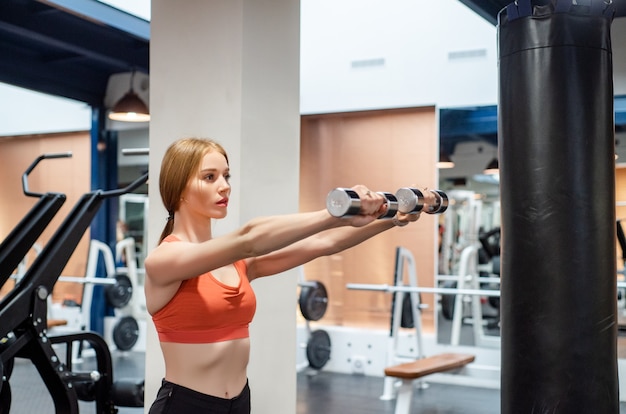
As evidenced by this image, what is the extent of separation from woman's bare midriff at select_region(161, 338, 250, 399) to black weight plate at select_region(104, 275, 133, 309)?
6120mm

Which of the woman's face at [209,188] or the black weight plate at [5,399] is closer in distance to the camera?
the woman's face at [209,188]

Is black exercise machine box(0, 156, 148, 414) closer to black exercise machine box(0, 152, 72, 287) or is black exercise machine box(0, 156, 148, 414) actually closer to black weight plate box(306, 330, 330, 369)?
black exercise machine box(0, 152, 72, 287)

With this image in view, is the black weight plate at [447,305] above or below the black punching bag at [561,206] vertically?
below

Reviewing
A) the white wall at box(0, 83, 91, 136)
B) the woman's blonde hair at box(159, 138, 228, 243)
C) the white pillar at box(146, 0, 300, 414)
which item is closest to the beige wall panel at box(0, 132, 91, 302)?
the white wall at box(0, 83, 91, 136)

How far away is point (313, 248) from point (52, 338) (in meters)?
2.16

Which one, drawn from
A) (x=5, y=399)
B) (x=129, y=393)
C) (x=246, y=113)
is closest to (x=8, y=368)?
(x=5, y=399)

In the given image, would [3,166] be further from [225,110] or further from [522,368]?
[522,368]

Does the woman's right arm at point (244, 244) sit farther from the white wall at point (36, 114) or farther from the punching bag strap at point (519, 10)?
Result: the white wall at point (36, 114)

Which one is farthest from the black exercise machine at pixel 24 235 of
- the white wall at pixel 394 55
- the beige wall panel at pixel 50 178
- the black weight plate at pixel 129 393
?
the beige wall panel at pixel 50 178

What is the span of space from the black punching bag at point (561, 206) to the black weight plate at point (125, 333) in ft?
19.7

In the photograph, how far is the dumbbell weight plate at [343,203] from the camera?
1293 millimetres

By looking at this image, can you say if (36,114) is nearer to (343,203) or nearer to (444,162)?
(444,162)

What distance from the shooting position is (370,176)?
765cm

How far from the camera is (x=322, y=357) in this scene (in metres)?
7.29
